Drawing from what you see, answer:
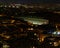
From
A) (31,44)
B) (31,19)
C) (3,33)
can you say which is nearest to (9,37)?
(3,33)

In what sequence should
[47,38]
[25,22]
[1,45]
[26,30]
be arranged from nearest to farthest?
[1,45] < [47,38] < [26,30] < [25,22]

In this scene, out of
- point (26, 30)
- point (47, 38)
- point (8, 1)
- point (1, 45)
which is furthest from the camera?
point (8, 1)

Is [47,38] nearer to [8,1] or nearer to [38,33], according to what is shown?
[38,33]

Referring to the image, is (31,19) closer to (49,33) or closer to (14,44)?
(49,33)

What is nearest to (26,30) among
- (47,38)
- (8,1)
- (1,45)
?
(47,38)

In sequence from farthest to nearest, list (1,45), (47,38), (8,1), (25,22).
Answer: (8,1), (25,22), (47,38), (1,45)

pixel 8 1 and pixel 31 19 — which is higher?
pixel 31 19

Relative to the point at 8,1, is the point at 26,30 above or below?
above

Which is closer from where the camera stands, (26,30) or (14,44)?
(14,44)

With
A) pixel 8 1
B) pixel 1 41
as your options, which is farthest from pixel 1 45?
pixel 8 1
